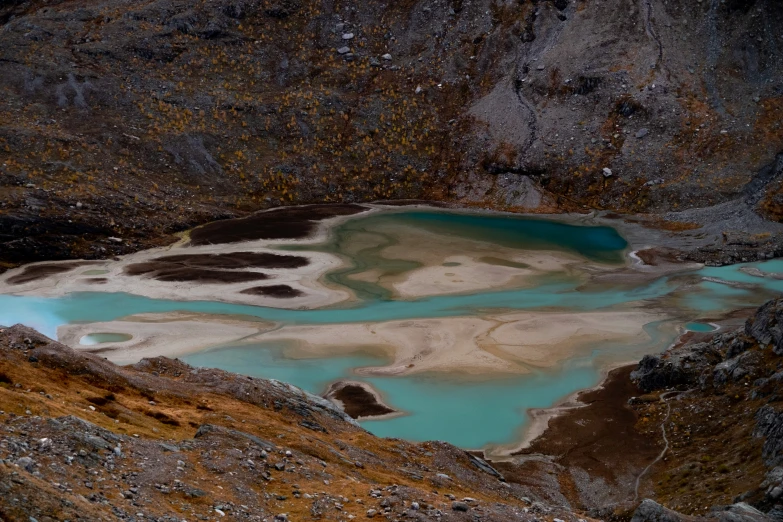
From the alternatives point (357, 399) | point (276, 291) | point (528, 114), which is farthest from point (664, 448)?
point (528, 114)

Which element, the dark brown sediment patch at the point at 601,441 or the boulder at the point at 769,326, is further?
the boulder at the point at 769,326

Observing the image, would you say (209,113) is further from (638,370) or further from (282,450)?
(282,450)

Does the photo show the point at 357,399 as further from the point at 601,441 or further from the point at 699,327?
the point at 699,327

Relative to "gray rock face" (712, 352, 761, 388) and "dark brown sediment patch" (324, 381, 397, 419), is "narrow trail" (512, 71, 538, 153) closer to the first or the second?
"dark brown sediment patch" (324, 381, 397, 419)

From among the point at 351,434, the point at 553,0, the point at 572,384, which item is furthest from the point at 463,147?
the point at 351,434

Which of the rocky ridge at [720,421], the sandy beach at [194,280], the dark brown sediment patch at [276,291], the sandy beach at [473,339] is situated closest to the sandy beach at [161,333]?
the sandy beach at [473,339]

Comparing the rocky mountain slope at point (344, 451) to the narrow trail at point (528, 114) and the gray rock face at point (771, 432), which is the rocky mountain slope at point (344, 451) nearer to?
the gray rock face at point (771, 432)
